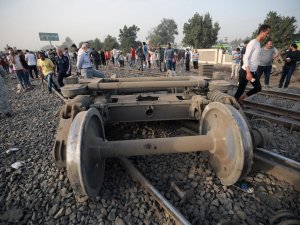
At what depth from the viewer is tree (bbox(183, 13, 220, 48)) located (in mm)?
47281

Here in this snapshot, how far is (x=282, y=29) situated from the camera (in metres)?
27.1

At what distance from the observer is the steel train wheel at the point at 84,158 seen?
7.26 feet

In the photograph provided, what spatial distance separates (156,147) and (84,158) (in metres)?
0.92

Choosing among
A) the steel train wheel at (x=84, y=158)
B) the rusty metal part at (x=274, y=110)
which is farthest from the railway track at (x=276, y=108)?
the steel train wheel at (x=84, y=158)

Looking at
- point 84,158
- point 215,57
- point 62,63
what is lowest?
point 215,57

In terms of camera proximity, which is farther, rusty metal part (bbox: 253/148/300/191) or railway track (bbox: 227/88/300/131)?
railway track (bbox: 227/88/300/131)

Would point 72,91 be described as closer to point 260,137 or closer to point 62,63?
point 260,137

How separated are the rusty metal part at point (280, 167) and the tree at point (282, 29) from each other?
94.4ft

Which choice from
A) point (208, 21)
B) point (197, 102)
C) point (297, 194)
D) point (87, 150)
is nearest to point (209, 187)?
point (297, 194)

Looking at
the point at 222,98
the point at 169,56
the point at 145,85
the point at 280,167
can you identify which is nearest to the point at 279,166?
the point at 280,167

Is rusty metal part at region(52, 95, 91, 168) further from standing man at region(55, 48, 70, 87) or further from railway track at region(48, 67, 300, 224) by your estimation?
standing man at region(55, 48, 70, 87)

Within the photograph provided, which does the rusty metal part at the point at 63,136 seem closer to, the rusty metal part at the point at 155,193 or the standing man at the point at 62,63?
the rusty metal part at the point at 155,193

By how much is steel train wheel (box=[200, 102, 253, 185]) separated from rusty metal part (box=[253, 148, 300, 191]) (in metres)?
0.67

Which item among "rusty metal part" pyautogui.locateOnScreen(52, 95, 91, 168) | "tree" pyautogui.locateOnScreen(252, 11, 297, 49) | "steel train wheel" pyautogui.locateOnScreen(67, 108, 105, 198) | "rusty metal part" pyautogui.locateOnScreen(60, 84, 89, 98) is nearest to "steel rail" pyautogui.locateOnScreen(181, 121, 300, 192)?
"steel train wheel" pyautogui.locateOnScreen(67, 108, 105, 198)
